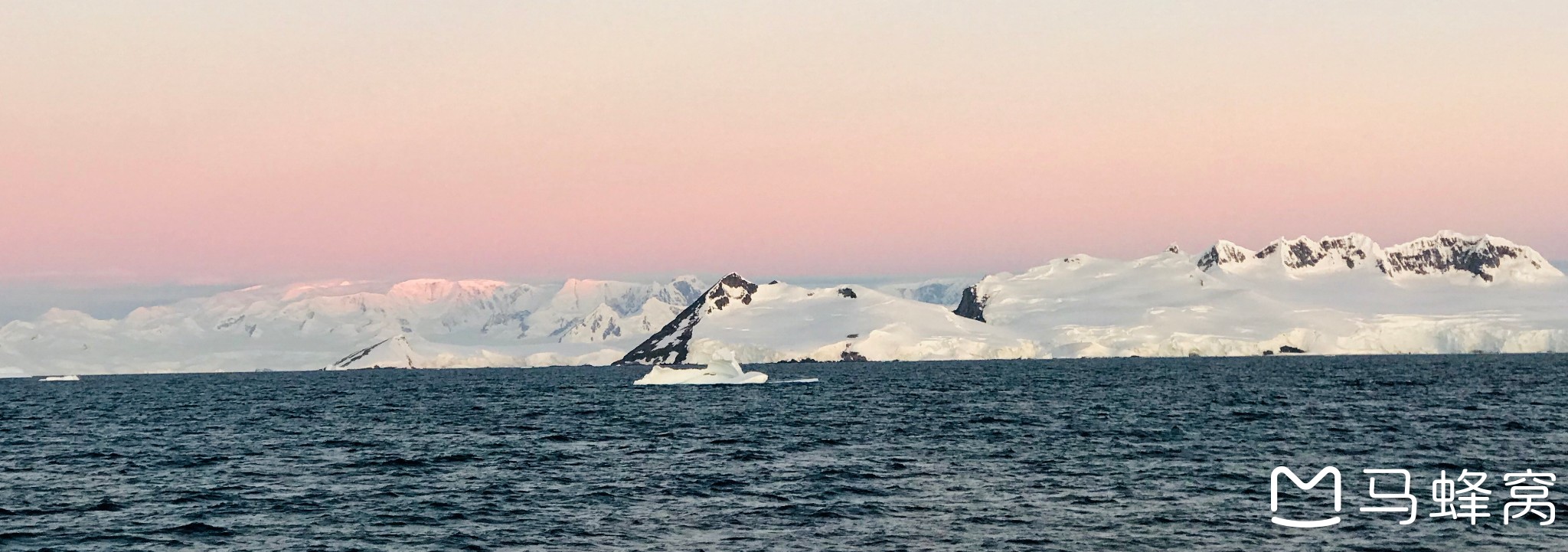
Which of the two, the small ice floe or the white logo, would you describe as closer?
the white logo

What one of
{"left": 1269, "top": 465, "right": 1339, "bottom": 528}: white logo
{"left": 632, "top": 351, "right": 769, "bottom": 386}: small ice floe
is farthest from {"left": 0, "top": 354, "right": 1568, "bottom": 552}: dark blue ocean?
{"left": 632, "top": 351, "right": 769, "bottom": 386}: small ice floe

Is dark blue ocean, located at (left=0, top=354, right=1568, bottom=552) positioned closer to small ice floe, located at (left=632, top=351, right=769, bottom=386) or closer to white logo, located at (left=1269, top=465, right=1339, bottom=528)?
white logo, located at (left=1269, top=465, right=1339, bottom=528)

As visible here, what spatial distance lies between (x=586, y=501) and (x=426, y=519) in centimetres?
676

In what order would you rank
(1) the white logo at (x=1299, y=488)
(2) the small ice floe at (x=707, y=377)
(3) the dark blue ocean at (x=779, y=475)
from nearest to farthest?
1. (3) the dark blue ocean at (x=779, y=475)
2. (1) the white logo at (x=1299, y=488)
3. (2) the small ice floe at (x=707, y=377)

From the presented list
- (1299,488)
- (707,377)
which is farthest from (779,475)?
(707,377)

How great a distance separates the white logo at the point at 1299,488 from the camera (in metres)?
45.6

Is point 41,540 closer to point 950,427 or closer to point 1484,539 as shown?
point 1484,539

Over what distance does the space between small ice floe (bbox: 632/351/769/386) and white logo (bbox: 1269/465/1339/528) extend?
420ft

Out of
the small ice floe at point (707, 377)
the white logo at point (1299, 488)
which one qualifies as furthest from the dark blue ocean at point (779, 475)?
the small ice floe at point (707, 377)

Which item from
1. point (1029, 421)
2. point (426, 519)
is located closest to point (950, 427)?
point (1029, 421)

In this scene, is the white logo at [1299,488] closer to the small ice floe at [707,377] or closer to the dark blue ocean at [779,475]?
the dark blue ocean at [779,475]

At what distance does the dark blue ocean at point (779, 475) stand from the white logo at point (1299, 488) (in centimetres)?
54

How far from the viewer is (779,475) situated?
61.8 metres

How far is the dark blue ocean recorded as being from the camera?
45094 mm
